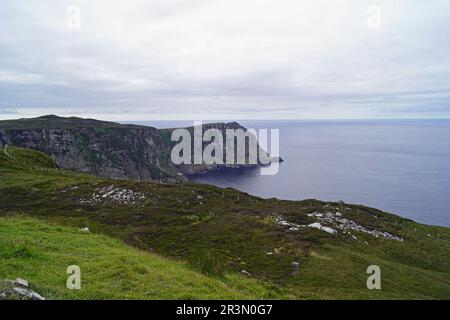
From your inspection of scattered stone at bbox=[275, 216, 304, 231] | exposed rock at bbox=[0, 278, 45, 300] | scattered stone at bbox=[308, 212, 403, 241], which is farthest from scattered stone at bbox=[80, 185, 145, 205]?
exposed rock at bbox=[0, 278, 45, 300]

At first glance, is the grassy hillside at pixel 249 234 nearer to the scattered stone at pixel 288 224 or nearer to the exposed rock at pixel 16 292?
the scattered stone at pixel 288 224

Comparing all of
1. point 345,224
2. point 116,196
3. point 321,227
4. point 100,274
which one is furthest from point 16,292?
point 345,224

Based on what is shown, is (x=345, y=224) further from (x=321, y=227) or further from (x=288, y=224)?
(x=288, y=224)

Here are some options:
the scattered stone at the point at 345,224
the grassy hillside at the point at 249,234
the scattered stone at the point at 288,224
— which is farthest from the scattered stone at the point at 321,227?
the scattered stone at the point at 345,224

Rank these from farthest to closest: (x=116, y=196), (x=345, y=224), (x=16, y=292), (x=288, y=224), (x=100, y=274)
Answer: (x=116, y=196), (x=345, y=224), (x=288, y=224), (x=100, y=274), (x=16, y=292)

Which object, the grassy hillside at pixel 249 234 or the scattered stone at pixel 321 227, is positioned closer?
the grassy hillside at pixel 249 234

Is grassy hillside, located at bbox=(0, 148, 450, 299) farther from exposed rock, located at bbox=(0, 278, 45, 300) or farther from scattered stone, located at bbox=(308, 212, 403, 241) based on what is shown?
exposed rock, located at bbox=(0, 278, 45, 300)
